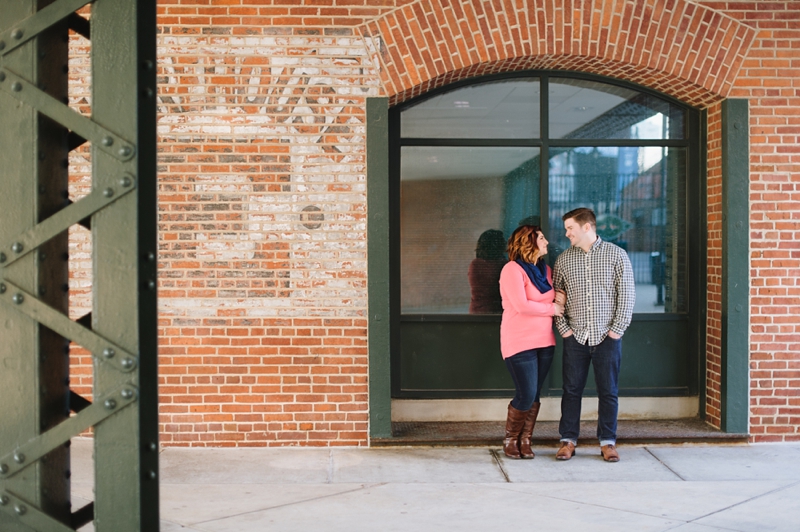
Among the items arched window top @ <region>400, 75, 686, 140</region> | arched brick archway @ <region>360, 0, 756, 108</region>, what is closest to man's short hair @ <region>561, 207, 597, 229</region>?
arched window top @ <region>400, 75, 686, 140</region>

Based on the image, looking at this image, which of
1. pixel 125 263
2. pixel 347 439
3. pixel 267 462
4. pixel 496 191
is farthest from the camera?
pixel 496 191

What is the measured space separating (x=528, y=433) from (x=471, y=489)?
36.4 inches

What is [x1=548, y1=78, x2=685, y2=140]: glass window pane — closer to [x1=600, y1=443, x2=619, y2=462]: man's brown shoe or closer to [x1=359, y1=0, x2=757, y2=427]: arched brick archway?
[x1=359, y1=0, x2=757, y2=427]: arched brick archway

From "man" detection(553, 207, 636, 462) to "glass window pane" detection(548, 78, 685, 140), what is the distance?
126 centimetres

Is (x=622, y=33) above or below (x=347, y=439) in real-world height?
above

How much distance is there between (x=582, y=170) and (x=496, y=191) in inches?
31.5

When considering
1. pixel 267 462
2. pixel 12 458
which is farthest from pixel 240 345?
pixel 12 458

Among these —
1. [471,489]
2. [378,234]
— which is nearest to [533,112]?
[378,234]

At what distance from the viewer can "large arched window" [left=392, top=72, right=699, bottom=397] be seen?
22.7ft

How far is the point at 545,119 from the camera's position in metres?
6.90

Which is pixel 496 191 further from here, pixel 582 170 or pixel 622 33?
pixel 622 33

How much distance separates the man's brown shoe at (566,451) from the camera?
6.05 m

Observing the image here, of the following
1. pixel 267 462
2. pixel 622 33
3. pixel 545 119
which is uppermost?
pixel 622 33

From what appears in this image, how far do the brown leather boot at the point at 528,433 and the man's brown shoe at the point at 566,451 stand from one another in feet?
0.72
